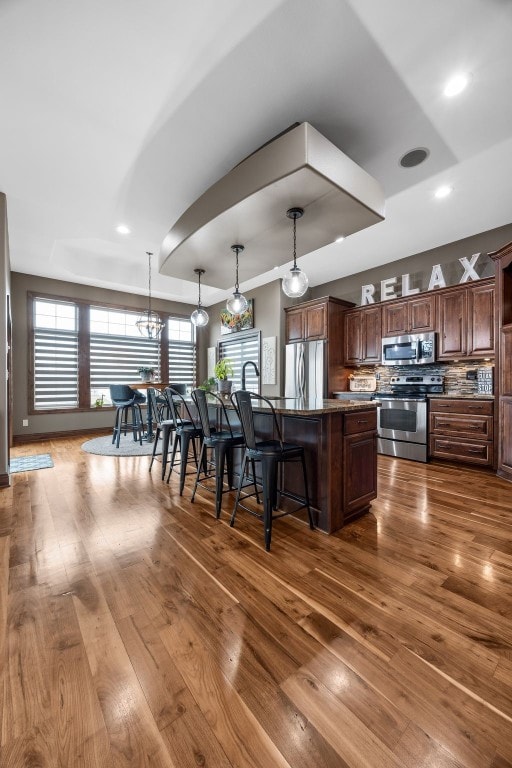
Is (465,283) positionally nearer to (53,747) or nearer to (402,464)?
(402,464)

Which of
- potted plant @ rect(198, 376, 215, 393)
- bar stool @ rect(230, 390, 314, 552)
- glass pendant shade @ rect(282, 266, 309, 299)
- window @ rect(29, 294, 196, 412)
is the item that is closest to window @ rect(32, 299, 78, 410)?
window @ rect(29, 294, 196, 412)

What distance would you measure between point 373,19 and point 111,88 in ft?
5.29

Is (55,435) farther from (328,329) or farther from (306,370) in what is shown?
(328,329)

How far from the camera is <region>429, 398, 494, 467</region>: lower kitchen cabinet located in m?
3.87

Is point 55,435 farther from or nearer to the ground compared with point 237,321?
nearer to the ground

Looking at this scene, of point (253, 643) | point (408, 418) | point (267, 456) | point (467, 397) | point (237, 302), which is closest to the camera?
point (253, 643)

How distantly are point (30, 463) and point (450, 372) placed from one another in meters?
6.08

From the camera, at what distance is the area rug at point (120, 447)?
4848 millimetres

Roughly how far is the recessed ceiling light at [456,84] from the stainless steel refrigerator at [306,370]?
3.74 m

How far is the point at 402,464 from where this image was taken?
170 inches

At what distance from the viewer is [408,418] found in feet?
14.8

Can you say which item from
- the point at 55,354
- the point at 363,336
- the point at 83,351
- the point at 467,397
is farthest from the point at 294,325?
the point at 55,354

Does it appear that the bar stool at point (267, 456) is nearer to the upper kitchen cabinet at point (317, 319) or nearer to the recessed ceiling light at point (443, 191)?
the recessed ceiling light at point (443, 191)

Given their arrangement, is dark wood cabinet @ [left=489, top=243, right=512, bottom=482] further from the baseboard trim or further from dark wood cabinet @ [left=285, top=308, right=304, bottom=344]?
the baseboard trim
